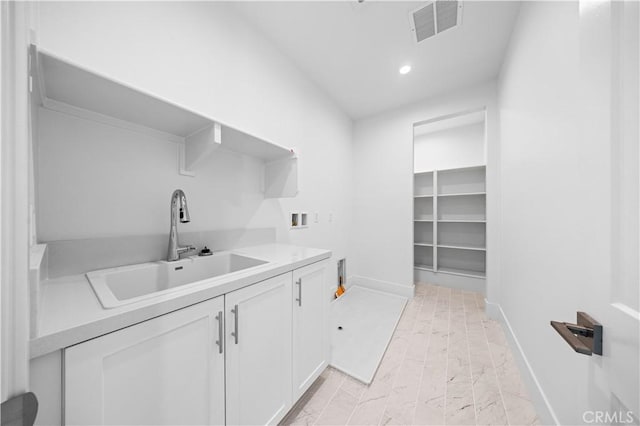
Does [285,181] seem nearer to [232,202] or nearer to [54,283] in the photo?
[232,202]

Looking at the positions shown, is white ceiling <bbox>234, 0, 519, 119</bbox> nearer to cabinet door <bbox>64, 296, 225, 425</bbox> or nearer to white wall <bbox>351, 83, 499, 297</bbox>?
white wall <bbox>351, 83, 499, 297</bbox>

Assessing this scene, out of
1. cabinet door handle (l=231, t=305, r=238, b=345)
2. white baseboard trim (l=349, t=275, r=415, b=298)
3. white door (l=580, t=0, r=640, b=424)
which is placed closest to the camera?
white door (l=580, t=0, r=640, b=424)

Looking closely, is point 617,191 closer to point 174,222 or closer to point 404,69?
point 174,222

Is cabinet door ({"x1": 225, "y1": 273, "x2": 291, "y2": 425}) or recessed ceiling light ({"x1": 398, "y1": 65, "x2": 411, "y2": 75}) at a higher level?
recessed ceiling light ({"x1": 398, "y1": 65, "x2": 411, "y2": 75})

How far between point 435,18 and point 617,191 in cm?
194

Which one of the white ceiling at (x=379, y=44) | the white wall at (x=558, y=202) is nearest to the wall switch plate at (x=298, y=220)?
the white ceiling at (x=379, y=44)

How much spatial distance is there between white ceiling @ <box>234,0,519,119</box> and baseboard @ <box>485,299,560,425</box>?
2.48 meters

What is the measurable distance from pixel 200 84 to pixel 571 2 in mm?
1919

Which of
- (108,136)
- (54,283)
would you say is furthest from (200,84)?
(54,283)

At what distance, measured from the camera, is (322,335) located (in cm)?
137

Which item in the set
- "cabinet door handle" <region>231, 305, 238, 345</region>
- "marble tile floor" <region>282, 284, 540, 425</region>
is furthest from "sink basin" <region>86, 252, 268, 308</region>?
"marble tile floor" <region>282, 284, 540, 425</region>

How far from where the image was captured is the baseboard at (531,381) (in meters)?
1.08

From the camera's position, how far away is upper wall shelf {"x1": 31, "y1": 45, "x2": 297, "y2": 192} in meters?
0.72

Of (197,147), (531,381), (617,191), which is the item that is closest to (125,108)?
(197,147)
